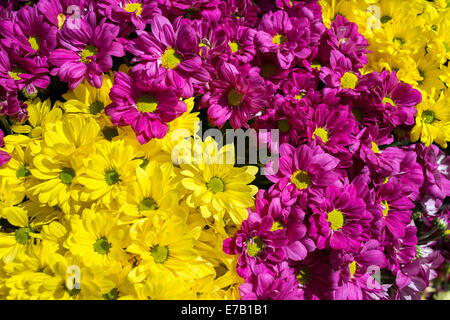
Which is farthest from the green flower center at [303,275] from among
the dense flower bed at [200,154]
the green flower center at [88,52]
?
the green flower center at [88,52]

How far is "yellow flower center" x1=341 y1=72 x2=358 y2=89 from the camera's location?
1.46m

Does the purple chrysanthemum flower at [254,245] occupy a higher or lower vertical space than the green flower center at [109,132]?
lower

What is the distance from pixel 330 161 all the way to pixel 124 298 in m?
0.73

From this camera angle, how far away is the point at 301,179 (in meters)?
1.30

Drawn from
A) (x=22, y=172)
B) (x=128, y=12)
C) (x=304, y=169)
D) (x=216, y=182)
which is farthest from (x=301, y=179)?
(x=22, y=172)

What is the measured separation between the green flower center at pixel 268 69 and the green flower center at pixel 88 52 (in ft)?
1.91

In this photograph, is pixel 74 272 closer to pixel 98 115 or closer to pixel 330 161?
pixel 98 115

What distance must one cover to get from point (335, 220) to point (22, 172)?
1.00 metres

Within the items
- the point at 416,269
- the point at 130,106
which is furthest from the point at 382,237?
the point at 130,106

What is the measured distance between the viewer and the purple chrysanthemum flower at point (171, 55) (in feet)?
4.19

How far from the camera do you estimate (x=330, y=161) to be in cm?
127

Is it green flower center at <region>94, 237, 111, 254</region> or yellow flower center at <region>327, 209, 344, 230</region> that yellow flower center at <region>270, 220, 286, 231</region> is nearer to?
yellow flower center at <region>327, 209, 344, 230</region>

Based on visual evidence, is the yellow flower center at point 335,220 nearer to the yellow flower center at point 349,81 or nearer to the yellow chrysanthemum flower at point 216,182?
the yellow chrysanthemum flower at point 216,182

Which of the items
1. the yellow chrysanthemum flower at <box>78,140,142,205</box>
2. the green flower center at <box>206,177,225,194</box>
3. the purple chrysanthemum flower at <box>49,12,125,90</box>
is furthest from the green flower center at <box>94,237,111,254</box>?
the purple chrysanthemum flower at <box>49,12,125,90</box>
